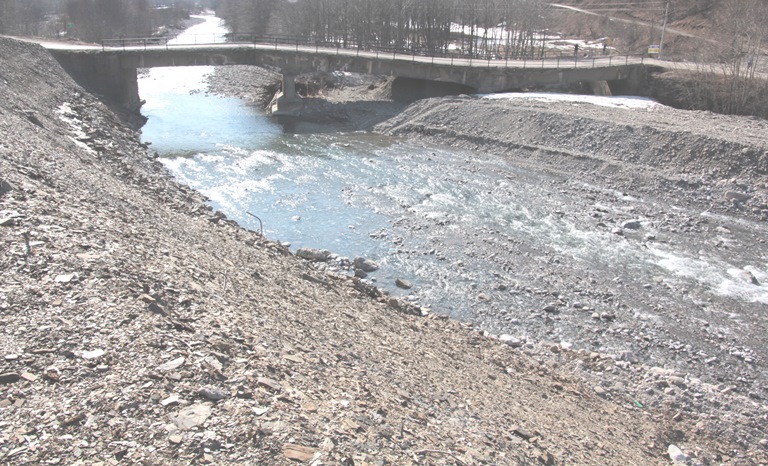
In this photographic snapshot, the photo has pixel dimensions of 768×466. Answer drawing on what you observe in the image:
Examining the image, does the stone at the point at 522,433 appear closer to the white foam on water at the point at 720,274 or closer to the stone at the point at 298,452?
the stone at the point at 298,452

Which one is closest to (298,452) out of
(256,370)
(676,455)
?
(256,370)

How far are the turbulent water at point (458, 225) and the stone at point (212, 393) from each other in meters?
8.88

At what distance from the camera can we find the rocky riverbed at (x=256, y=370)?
21.9 ft

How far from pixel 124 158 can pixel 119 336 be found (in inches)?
694

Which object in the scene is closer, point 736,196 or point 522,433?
point 522,433

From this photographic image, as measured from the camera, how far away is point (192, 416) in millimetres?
6809

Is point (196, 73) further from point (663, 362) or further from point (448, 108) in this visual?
point (663, 362)

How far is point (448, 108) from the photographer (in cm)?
3731

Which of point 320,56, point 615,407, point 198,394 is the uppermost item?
point 320,56

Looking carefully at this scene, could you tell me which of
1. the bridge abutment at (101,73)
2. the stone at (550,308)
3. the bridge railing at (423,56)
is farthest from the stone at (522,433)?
the bridge abutment at (101,73)

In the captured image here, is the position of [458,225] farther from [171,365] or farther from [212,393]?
[212,393]

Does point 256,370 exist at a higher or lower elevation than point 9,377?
lower

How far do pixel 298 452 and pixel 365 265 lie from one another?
11427 millimetres

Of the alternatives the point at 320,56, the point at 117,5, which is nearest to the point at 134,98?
the point at 320,56
